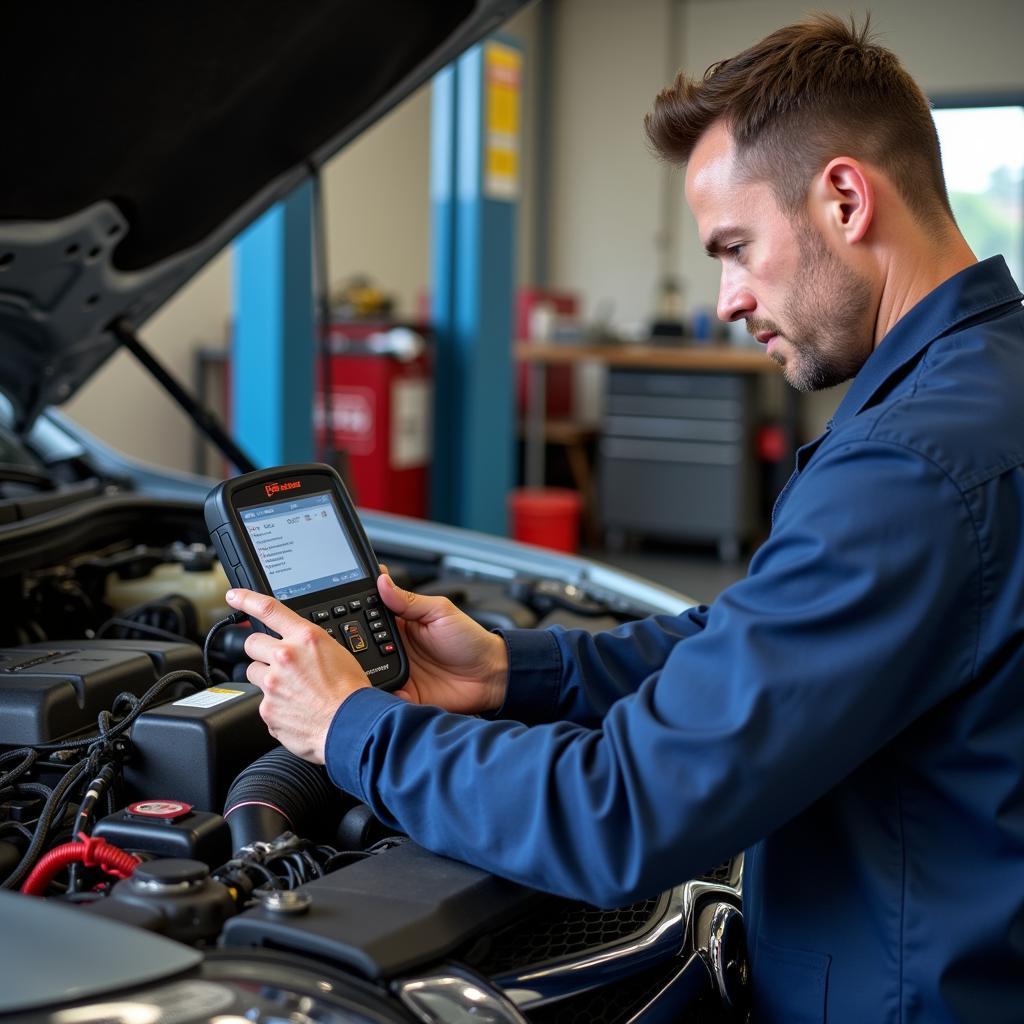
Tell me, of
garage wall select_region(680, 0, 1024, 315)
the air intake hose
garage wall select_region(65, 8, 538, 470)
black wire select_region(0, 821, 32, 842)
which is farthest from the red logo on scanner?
garage wall select_region(680, 0, 1024, 315)

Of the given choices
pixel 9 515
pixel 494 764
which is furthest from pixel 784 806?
pixel 9 515

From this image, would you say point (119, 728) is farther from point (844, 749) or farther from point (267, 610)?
point (844, 749)

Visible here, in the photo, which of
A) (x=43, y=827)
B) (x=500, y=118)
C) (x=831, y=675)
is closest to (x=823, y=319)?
(x=831, y=675)

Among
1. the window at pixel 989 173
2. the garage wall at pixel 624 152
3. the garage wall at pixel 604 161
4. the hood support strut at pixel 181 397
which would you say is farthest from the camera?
the garage wall at pixel 624 152

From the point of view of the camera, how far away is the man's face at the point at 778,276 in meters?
0.99

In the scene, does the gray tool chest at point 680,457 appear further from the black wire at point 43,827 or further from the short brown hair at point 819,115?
the black wire at point 43,827

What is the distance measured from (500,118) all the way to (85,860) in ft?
13.4

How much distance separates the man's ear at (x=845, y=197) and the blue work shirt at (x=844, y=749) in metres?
0.08

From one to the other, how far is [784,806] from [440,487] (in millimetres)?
4129

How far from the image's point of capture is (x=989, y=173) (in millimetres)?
7434

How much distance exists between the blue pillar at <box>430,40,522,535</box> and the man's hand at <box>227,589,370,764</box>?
3.77 metres

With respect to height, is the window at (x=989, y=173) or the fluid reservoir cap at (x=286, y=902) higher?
the window at (x=989, y=173)

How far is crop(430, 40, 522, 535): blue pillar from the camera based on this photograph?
453 centimetres

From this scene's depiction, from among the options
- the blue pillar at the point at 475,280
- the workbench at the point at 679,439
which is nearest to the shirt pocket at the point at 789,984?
the blue pillar at the point at 475,280
